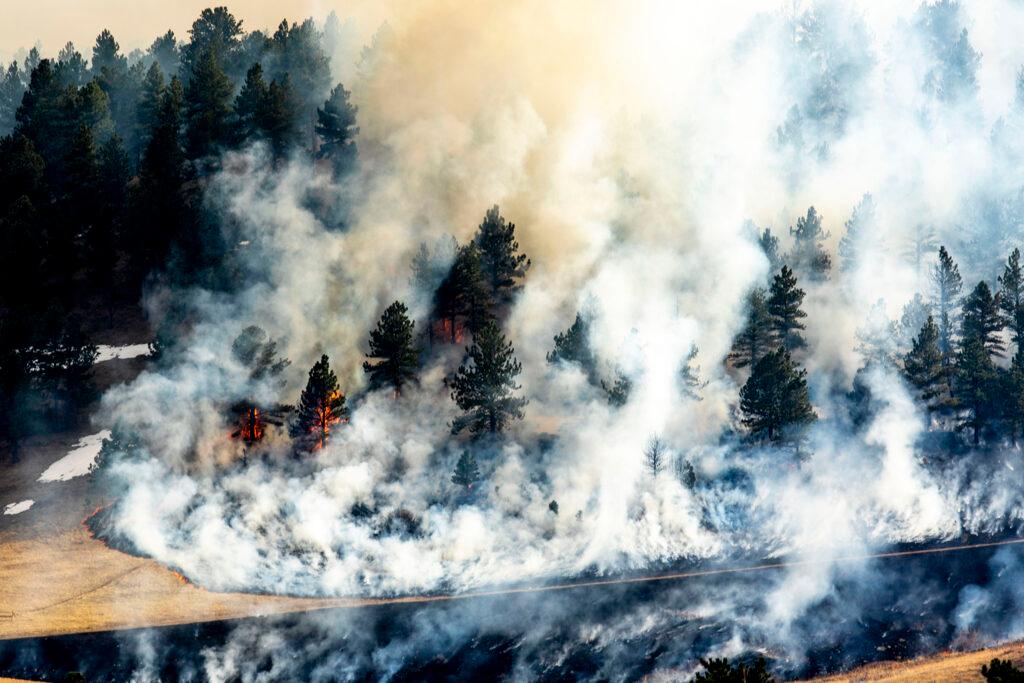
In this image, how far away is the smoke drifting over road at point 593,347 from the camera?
6550 centimetres

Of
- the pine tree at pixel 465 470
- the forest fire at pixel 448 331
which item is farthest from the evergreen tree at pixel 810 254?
the pine tree at pixel 465 470

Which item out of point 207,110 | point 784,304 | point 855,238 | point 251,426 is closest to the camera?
point 251,426

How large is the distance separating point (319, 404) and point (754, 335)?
114ft

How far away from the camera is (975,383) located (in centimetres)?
7375

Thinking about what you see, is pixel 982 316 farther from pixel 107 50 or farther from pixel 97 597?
pixel 107 50

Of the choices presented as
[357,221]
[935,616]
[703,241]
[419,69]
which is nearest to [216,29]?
[419,69]

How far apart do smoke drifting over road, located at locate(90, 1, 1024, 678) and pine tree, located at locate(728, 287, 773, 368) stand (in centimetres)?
185

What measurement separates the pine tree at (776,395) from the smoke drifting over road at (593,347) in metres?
3.52

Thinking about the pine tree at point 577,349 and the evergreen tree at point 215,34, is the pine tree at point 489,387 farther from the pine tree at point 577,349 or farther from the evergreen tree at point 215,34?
the evergreen tree at point 215,34

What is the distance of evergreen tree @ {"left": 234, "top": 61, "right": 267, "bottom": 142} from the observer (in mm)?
95375

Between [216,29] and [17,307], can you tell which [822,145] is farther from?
[17,307]

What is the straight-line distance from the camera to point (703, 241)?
9288 cm

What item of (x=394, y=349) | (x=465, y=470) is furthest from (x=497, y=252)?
(x=465, y=470)

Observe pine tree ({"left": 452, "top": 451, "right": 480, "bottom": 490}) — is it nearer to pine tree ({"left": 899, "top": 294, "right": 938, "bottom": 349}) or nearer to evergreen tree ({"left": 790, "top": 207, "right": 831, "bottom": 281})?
pine tree ({"left": 899, "top": 294, "right": 938, "bottom": 349})
